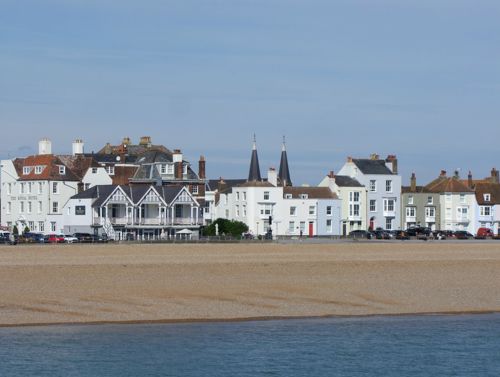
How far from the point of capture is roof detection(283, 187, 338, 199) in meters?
107

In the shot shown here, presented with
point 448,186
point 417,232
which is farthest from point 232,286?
point 448,186

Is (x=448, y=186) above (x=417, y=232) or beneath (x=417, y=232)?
above

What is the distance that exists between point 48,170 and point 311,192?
939 inches

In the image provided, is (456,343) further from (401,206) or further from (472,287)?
(401,206)

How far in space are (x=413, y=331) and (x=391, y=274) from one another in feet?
46.2

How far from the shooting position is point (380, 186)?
111062mm

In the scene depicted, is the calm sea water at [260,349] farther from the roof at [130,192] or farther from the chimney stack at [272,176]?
the chimney stack at [272,176]

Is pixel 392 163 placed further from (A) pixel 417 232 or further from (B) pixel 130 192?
(B) pixel 130 192

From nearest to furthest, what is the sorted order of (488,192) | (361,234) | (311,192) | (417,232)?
(361,234)
(417,232)
(311,192)
(488,192)

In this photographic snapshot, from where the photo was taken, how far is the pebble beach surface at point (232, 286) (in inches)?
1321

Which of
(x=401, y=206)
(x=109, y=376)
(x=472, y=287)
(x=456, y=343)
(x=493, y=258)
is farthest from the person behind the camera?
(x=401, y=206)

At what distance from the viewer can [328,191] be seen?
4250 inches

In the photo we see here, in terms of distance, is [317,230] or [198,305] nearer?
[198,305]

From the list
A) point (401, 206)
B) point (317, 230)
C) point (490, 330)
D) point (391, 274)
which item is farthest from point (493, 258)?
point (401, 206)
